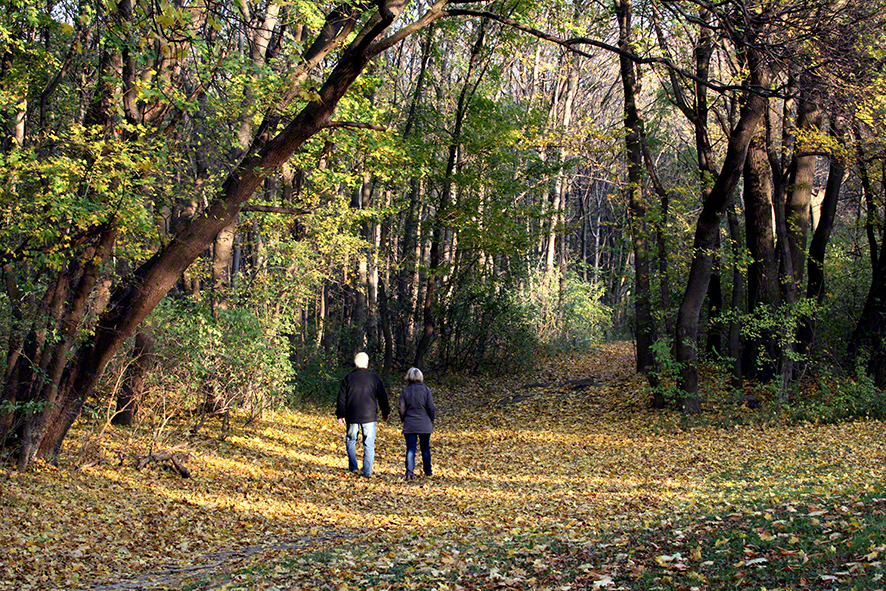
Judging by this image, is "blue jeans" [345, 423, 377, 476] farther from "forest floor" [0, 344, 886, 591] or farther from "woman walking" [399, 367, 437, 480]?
"woman walking" [399, 367, 437, 480]

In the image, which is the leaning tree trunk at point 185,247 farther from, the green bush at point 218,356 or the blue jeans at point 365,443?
the blue jeans at point 365,443

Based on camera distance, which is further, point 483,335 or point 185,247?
point 483,335

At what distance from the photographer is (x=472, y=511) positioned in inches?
347

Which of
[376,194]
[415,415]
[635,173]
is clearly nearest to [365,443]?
[415,415]

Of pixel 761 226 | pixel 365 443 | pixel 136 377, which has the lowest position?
pixel 365 443

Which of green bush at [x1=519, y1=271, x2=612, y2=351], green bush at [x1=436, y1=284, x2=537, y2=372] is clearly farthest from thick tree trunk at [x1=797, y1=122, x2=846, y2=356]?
green bush at [x1=519, y1=271, x2=612, y2=351]

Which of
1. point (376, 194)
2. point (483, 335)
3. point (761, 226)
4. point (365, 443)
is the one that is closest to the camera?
point (365, 443)

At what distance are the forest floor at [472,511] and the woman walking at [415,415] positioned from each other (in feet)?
2.01

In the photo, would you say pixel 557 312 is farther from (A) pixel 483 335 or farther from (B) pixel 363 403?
(B) pixel 363 403

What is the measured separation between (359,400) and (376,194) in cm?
1584

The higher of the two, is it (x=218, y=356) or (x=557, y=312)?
(x=557, y=312)

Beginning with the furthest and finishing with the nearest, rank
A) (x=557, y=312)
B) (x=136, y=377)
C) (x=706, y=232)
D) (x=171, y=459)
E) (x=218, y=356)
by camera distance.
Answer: (x=557, y=312) → (x=706, y=232) → (x=218, y=356) → (x=136, y=377) → (x=171, y=459)

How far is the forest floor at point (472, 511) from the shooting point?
533 cm

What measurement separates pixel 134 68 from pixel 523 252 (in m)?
14.7
